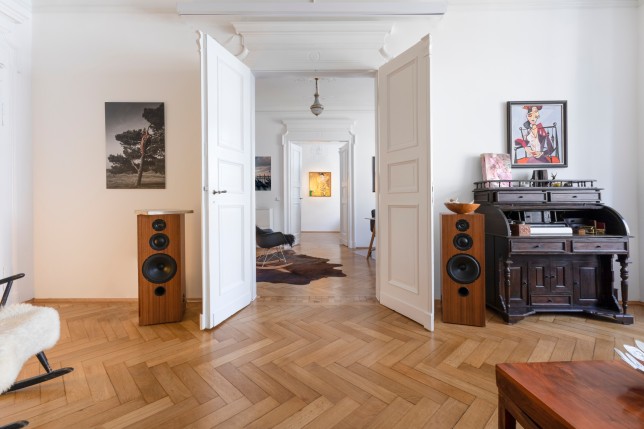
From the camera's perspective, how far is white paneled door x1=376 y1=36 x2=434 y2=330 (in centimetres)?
229

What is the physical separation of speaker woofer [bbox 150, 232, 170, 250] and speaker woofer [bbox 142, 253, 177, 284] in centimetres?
7

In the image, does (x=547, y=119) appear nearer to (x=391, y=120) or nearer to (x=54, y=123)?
(x=391, y=120)

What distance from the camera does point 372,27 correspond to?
285 cm

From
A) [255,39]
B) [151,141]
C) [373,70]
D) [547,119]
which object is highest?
[255,39]

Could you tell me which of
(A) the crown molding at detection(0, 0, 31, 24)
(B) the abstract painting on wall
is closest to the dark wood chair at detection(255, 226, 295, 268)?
(B) the abstract painting on wall

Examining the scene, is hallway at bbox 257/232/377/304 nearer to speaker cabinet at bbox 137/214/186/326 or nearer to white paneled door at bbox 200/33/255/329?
white paneled door at bbox 200/33/255/329

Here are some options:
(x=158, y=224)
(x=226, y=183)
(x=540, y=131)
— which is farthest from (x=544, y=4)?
(x=158, y=224)

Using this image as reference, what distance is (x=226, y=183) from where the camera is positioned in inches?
98.7

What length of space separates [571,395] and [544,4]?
12.0 feet

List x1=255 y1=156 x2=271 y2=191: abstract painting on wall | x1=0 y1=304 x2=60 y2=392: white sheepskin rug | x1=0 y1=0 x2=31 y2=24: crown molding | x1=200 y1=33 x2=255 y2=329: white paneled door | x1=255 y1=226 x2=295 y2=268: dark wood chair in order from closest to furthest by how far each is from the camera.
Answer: x1=0 y1=304 x2=60 y2=392: white sheepskin rug → x1=200 y1=33 x2=255 y2=329: white paneled door → x1=0 y1=0 x2=31 y2=24: crown molding → x1=255 y1=226 x2=295 y2=268: dark wood chair → x1=255 y1=156 x2=271 y2=191: abstract painting on wall

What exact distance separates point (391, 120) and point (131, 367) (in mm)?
2710

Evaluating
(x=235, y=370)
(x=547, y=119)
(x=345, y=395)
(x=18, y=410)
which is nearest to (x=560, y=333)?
(x=345, y=395)

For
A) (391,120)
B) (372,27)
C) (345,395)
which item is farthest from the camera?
(372,27)

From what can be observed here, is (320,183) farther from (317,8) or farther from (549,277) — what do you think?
→ (549,277)
